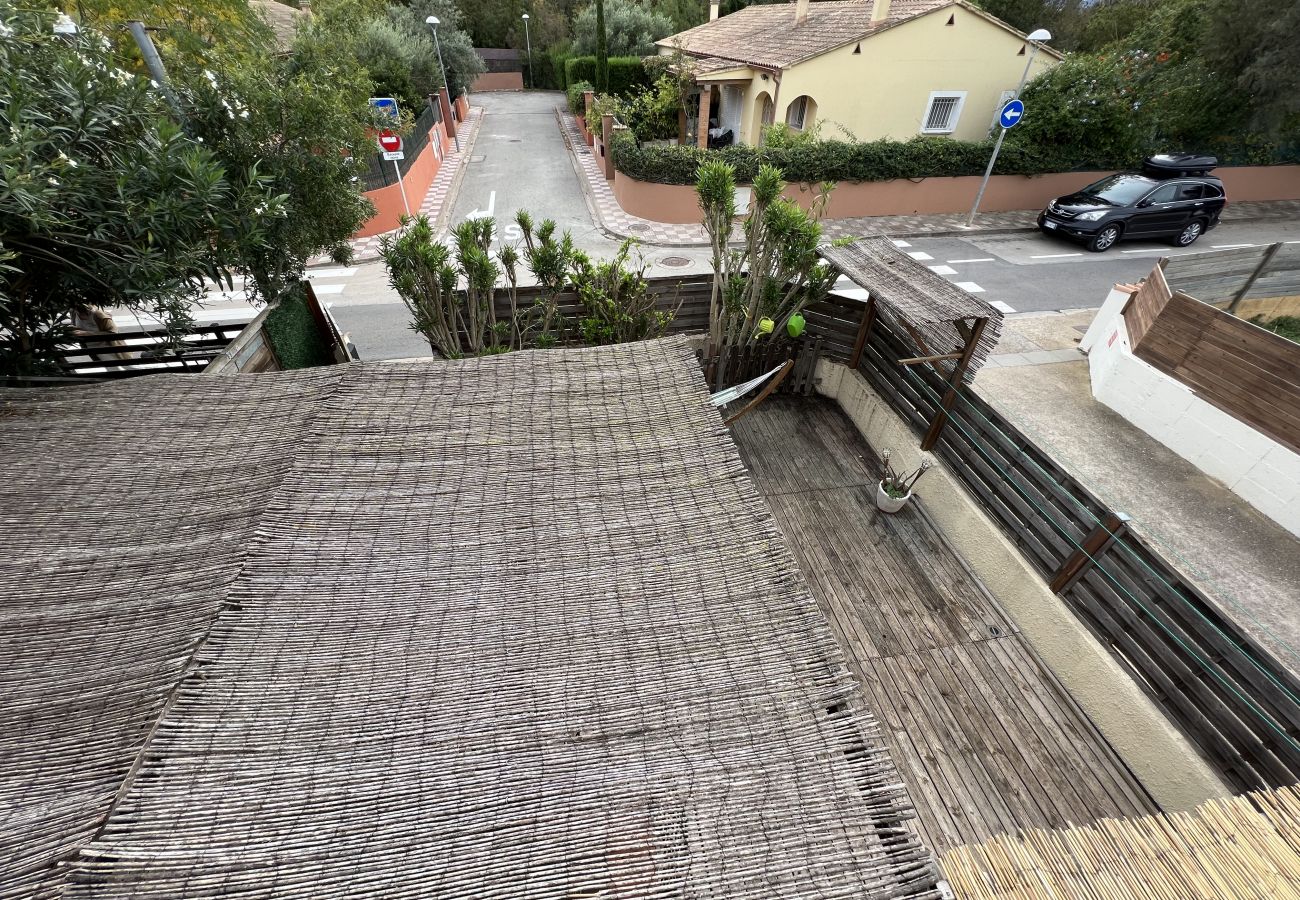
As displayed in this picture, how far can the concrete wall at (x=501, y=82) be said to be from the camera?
41000 mm

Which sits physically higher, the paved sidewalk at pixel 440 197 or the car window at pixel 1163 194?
the car window at pixel 1163 194

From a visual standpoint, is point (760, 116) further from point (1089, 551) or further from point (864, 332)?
point (1089, 551)

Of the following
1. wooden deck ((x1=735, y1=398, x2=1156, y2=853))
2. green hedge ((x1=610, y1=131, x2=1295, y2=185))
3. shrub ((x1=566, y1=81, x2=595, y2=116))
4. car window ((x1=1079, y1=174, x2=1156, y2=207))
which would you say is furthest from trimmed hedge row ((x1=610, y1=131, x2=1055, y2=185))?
shrub ((x1=566, y1=81, x2=595, y2=116))

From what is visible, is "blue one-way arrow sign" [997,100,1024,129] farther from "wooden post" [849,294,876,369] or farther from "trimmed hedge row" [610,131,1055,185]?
"wooden post" [849,294,876,369]

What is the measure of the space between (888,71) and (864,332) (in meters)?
13.3

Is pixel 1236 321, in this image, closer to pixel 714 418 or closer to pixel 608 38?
pixel 714 418

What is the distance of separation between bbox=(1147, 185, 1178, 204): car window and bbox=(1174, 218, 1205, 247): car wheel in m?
1.13

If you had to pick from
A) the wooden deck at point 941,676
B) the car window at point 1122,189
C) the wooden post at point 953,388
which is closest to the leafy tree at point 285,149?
the wooden deck at point 941,676

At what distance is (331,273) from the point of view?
14.1 m

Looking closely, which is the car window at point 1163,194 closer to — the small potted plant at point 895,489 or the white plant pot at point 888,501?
the small potted plant at point 895,489

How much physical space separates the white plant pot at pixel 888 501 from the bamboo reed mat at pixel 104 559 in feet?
21.1

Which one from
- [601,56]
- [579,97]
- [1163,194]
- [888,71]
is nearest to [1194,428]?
[1163,194]

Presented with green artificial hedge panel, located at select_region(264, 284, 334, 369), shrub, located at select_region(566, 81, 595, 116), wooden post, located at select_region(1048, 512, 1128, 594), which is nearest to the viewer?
wooden post, located at select_region(1048, 512, 1128, 594)

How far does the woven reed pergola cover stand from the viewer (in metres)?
2.40
